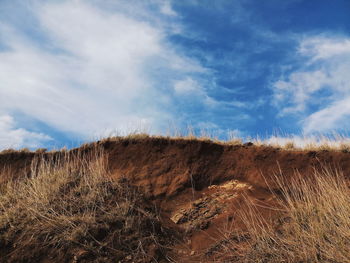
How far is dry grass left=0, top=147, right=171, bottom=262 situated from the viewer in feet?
22.8

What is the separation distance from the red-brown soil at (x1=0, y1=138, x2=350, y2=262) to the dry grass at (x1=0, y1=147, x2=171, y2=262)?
80 centimetres

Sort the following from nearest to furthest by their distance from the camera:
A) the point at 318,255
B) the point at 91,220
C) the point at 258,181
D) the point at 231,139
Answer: the point at 318,255
the point at 91,220
the point at 258,181
the point at 231,139

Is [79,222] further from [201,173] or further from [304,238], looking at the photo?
[304,238]

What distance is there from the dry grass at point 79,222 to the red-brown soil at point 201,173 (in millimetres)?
803

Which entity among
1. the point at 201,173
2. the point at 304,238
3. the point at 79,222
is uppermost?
the point at 201,173

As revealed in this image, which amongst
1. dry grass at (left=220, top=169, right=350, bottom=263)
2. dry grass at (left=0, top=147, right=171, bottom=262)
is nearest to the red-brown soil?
dry grass at (left=0, top=147, right=171, bottom=262)

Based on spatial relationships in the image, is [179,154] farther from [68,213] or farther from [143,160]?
[68,213]

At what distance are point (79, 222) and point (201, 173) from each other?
13.6ft

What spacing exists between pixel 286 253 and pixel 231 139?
5.81 metres

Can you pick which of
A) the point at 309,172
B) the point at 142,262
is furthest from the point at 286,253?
the point at 309,172

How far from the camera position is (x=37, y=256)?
22.3 ft

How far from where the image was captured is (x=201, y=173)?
10102 millimetres

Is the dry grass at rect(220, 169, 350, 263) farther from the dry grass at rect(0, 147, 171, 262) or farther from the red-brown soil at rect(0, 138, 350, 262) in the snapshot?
the dry grass at rect(0, 147, 171, 262)

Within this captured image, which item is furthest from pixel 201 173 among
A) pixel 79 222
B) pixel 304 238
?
pixel 304 238
